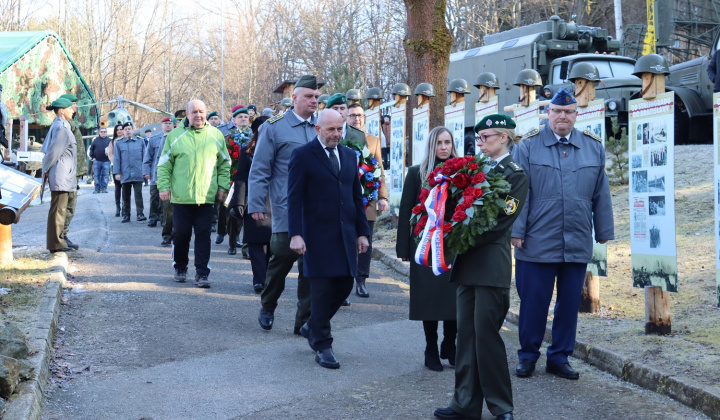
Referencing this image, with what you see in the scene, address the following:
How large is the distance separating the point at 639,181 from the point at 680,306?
155 centimetres

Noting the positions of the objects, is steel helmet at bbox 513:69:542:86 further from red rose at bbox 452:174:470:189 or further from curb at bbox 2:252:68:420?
curb at bbox 2:252:68:420

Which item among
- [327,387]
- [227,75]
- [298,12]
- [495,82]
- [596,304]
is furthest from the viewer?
[227,75]

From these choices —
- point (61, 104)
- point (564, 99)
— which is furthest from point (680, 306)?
point (61, 104)

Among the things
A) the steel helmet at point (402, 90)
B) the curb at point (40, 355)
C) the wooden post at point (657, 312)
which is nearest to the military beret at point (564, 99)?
the wooden post at point (657, 312)

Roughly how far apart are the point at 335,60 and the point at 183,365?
35.6 metres

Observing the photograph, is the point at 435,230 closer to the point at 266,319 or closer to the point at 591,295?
the point at 266,319

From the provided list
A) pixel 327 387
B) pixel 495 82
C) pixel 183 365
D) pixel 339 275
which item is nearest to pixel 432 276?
pixel 339 275

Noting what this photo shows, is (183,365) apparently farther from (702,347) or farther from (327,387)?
(702,347)

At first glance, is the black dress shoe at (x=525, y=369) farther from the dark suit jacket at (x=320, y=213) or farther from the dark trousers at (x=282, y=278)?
the dark trousers at (x=282, y=278)

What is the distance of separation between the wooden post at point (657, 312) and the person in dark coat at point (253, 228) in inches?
151

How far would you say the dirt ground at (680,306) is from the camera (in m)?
6.51

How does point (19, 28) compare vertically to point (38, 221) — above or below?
above

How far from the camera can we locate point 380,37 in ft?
134

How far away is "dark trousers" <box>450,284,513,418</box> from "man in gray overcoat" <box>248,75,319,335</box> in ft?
7.90
